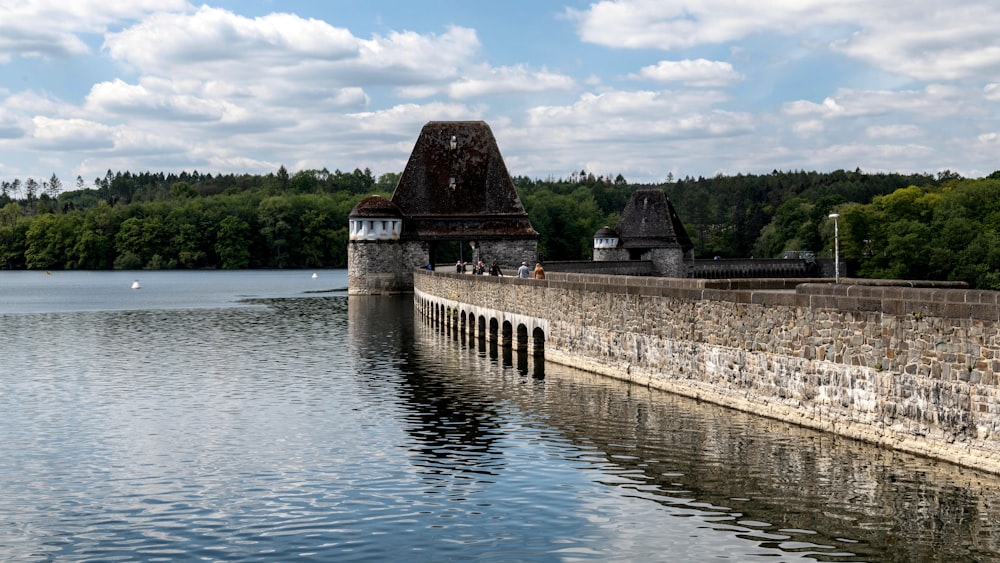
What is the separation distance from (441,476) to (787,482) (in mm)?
5022

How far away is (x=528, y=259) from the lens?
243ft

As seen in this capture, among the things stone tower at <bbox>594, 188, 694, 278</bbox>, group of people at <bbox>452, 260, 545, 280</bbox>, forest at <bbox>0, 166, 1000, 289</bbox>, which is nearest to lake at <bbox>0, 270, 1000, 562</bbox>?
group of people at <bbox>452, 260, 545, 280</bbox>

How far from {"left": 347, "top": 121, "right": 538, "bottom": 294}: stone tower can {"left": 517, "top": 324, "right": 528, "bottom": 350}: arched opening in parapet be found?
3660 cm

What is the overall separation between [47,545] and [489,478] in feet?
20.2

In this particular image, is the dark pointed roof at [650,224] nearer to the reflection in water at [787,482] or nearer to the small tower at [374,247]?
the small tower at [374,247]

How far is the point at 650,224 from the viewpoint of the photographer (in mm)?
91688

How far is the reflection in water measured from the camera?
1300cm

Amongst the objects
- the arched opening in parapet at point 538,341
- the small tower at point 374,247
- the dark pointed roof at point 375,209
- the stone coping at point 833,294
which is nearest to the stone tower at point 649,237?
the small tower at point 374,247

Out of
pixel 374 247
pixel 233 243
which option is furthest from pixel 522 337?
pixel 233 243

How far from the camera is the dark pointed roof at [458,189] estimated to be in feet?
246

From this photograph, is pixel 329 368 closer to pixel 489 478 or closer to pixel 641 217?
pixel 489 478

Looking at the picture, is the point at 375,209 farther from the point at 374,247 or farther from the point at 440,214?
the point at 440,214

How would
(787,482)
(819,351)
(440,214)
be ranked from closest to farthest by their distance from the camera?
(787,482)
(819,351)
(440,214)

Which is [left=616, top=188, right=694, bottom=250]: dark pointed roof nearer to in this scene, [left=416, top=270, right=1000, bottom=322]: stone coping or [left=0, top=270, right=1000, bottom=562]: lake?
[left=416, top=270, right=1000, bottom=322]: stone coping
